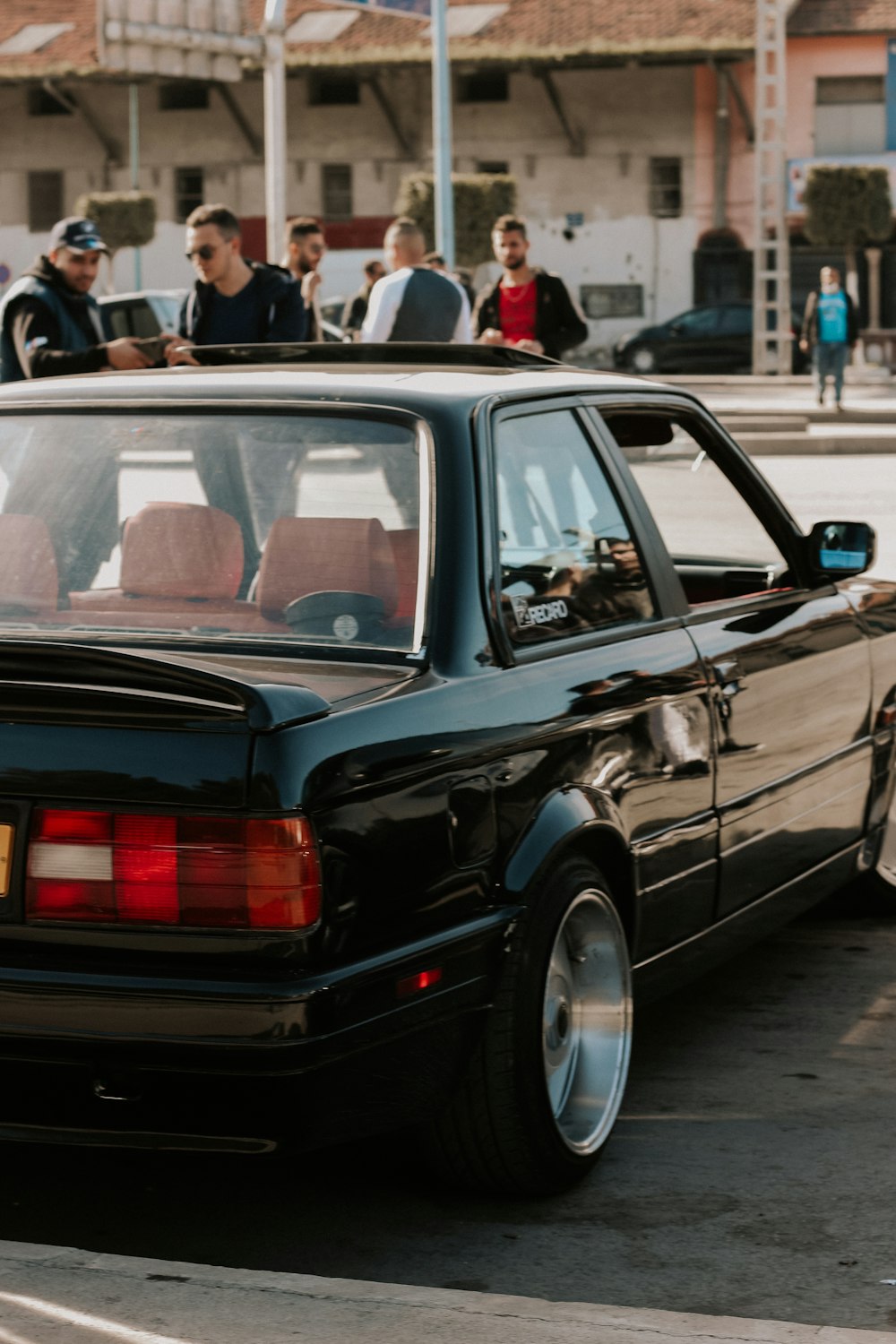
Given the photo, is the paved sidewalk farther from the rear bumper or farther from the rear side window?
the rear side window

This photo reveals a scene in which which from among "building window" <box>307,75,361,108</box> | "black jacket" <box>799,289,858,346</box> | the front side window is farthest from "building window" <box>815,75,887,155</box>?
the front side window

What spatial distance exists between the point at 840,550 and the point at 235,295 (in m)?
3.69

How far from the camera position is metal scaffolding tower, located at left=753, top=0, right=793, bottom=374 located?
41.1 m

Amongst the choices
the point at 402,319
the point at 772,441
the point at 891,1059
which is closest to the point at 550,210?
the point at 772,441

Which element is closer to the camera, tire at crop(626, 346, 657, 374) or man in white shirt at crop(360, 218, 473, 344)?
man in white shirt at crop(360, 218, 473, 344)

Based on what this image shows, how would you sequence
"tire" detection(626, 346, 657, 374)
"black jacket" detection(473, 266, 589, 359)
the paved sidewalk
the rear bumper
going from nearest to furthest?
1. the paved sidewalk
2. the rear bumper
3. "black jacket" detection(473, 266, 589, 359)
4. "tire" detection(626, 346, 657, 374)

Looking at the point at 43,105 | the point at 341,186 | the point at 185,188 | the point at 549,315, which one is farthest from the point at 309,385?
the point at 43,105

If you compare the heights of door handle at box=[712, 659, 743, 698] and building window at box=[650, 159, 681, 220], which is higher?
building window at box=[650, 159, 681, 220]

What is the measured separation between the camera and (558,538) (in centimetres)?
417

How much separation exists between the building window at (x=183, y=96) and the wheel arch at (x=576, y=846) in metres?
53.6

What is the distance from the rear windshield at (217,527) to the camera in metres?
3.75

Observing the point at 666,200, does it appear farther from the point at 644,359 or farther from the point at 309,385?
the point at 309,385

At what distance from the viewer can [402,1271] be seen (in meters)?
3.46

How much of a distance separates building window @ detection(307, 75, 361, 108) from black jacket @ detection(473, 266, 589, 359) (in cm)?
4407
